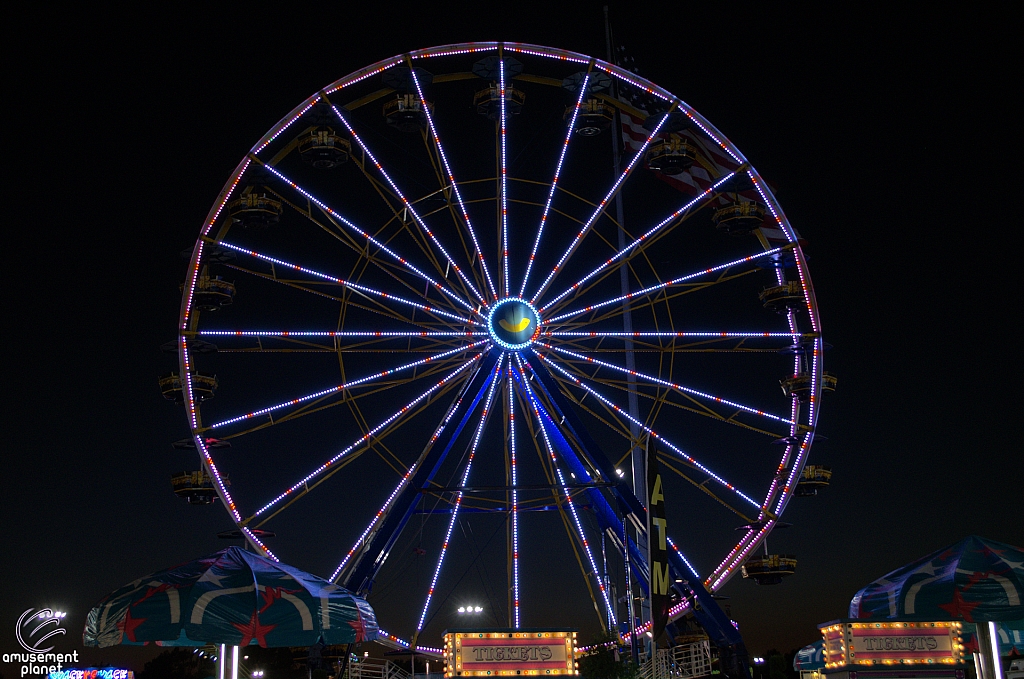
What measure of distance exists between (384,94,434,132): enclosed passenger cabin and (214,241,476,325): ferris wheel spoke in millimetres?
3674

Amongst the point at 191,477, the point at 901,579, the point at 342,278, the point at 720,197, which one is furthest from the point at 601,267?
the point at 901,579

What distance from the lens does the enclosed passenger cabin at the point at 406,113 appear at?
23.3 metres

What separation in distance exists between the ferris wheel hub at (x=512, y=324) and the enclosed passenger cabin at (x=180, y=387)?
5420 mm

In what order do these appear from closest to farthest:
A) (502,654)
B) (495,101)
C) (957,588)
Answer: (957,588) < (502,654) < (495,101)

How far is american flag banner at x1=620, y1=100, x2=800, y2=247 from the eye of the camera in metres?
23.6

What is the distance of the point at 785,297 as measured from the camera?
23281 millimetres

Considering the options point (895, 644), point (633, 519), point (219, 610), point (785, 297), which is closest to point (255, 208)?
point (633, 519)

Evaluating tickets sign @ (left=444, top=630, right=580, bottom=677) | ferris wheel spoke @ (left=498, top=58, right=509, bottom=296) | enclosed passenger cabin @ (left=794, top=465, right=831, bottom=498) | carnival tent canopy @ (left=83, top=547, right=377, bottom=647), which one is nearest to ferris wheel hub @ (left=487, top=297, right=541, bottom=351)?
ferris wheel spoke @ (left=498, top=58, right=509, bottom=296)

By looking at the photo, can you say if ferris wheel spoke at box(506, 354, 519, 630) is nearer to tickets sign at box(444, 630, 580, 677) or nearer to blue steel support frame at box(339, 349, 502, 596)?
blue steel support frame at box(339, 349, 502, 596)

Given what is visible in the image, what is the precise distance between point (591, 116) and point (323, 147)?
550cm

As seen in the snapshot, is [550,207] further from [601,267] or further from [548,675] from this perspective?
[548,675]

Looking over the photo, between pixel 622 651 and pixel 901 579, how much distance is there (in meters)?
7.81

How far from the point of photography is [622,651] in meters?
21.0

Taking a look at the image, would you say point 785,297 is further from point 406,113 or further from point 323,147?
point 323,147
